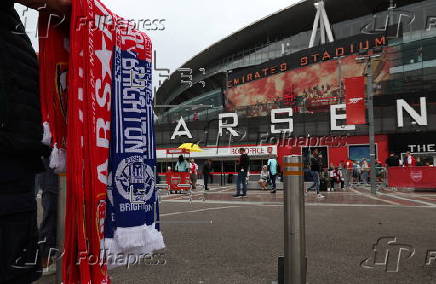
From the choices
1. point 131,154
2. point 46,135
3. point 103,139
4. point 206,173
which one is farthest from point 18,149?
point 206,173

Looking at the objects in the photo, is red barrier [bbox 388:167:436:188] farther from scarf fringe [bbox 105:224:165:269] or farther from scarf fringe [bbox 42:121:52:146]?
scarf fringe [bbox 42:121:52:146]

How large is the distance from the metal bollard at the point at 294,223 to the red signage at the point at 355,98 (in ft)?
44.4

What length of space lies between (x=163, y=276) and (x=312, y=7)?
45456 millimetres

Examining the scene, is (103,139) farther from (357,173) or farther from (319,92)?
(319,92)

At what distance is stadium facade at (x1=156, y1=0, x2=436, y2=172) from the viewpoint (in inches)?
1032

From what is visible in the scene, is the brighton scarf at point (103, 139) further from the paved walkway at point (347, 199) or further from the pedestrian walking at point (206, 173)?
the pedestrian walking at point (206, 173)

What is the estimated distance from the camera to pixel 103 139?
1846 mm

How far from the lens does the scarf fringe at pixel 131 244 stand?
6.37 ft

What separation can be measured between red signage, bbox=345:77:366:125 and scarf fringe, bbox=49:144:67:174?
14.9 m

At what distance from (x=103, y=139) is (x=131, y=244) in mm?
607

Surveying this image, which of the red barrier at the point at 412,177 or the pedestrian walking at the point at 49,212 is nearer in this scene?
the pedestrian walking at the point at 49,212

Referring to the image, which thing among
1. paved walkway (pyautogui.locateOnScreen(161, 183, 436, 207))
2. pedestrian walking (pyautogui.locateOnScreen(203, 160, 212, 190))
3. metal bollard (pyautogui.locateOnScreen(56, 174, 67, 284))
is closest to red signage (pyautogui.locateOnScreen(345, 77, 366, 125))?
paved walkway (pyautogui.locateOnScreen(161, 183, 436, 207))

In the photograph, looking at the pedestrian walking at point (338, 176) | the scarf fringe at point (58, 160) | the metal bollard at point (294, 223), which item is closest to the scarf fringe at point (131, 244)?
the scarf fringe at point (58, 160)

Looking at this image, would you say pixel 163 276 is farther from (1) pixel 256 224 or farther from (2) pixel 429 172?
(2) pixel 429 172
